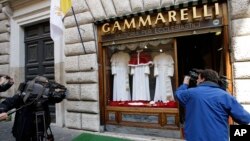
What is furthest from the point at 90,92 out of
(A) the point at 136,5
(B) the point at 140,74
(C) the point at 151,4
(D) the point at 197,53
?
(D) the point at 197,53

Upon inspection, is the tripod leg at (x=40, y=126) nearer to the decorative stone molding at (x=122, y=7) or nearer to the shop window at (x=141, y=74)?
the shop window at (x=141, y=74)

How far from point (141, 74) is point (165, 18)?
4.97ft

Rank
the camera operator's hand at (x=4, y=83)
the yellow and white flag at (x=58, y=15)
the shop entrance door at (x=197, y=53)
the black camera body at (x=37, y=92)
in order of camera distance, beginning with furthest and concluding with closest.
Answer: the yellow and white flag at (x=58, y=15), the shop entrance door at (x=197, y=53), the camera operator's hand at (x=4, y=83), the black camera body at (x=37, y=92)

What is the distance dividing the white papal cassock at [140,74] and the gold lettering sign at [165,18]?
731 mm

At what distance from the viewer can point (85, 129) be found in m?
7.82

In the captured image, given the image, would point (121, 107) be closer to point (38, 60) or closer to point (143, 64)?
point (143, 64)

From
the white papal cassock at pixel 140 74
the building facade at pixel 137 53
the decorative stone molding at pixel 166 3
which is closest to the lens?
the building facade at pixel 137 53

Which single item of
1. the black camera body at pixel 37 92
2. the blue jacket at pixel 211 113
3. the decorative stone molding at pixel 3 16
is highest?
the decorative stone molding at pixel 3 16

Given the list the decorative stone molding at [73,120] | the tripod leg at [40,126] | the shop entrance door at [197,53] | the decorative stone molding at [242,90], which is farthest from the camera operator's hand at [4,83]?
the decorative stone molding at [242,90]

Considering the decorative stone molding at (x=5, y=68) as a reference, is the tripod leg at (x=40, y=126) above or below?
below

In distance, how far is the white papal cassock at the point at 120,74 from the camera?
25.0 feet

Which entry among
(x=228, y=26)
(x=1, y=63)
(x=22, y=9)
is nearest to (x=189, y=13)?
A: (x=228, y=26)

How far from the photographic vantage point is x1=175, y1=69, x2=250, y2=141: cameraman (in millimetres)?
3277

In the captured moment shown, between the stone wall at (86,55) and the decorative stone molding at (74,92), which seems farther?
the decorative stone molding at (74,92)
